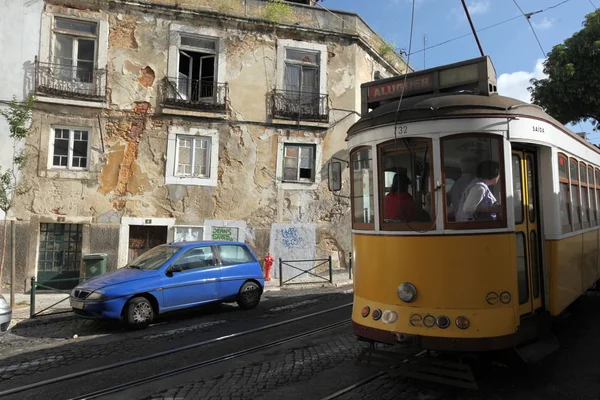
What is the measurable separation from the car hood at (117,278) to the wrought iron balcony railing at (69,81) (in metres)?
7.90

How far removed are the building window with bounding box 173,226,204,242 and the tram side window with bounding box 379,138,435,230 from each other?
420 inches

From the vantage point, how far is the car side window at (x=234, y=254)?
9203mm

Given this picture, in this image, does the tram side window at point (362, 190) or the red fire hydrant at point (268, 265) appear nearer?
the tram side window at point (362, 190)

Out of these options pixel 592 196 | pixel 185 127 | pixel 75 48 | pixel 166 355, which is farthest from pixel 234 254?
pixel 75 48

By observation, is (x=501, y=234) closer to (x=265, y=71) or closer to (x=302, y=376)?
(x=302, y=376)

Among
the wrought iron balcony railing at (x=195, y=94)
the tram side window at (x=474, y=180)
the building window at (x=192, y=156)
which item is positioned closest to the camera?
the tram side window at (x=474, y=180)

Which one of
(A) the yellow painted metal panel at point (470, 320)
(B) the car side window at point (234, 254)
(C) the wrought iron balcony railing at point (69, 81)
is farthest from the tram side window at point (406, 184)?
(C) the wrought iron balcony railing at point (69, 81)

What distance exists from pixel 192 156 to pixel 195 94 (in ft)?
7.44

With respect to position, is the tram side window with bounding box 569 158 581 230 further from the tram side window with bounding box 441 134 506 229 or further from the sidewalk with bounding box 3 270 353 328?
the sidewalk with bounding box 3 270 353 328

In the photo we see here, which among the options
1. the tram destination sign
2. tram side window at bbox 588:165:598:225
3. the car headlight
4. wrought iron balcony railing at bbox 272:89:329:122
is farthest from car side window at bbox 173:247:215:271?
wrought iron balcony railing at bbox 272:89:329:122

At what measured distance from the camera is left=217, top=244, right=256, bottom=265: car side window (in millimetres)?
9203

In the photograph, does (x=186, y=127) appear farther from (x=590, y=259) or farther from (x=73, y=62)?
(x=590, y=259)

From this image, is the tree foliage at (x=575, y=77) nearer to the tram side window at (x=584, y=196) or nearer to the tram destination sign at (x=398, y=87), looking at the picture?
the tram side window at (x=584, y=196)

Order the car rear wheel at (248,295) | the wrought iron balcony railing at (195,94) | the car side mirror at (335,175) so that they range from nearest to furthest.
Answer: the car side mirror at (335,175) < the car rear wheel at (248,295) < the wrought iron balcony railing at (195,94)
